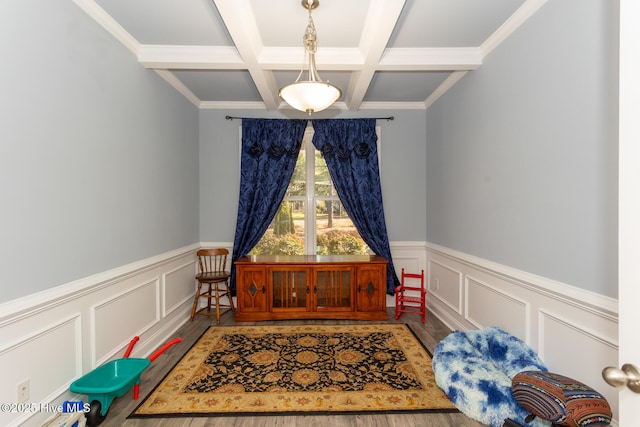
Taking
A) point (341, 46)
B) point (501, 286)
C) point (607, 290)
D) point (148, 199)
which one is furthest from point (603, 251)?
point (148, 199)

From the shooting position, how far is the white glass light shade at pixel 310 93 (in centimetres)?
200

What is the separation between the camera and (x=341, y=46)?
279cm

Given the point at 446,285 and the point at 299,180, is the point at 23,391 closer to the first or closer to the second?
the point at 299,180

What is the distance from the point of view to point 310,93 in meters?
2.04

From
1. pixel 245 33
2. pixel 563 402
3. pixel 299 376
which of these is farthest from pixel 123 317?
pixel 563 402

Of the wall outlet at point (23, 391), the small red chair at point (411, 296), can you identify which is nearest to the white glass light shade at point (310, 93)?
the wall outlet at point (23, 391)

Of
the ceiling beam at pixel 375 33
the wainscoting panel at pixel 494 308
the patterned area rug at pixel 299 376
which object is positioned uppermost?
the ceiling beam at pixel 375 33

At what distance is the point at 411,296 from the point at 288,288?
68.4 inches

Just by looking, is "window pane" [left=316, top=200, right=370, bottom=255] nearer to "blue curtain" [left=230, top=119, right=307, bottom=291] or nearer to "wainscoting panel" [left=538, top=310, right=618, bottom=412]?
"blue curtain" [left=230, top=119, right=307, bottom=291]

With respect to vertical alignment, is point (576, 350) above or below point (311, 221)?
below

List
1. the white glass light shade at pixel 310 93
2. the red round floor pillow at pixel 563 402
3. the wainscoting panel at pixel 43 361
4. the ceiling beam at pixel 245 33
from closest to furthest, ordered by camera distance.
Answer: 1. the red round floor pillow at pixel 563 402
2. the wainscoting panel at pixel 43 361
3. the white glass light shade at pixel 310 93
4. the ceiling beam at pixel 245 33

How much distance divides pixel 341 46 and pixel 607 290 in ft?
8.50

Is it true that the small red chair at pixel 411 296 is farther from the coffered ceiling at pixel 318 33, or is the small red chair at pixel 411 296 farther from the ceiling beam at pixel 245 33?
the ceiling beam at pixel 245 33

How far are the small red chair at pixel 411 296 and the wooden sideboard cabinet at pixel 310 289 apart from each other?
270mm
